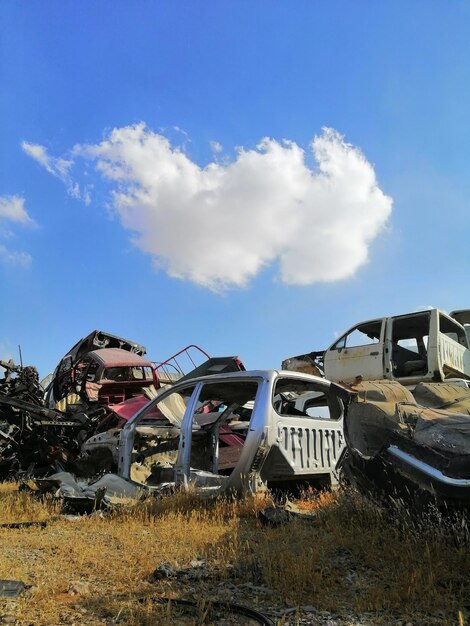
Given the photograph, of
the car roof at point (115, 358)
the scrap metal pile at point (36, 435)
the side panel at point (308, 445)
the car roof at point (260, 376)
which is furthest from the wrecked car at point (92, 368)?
the side panel at point (308, 445)

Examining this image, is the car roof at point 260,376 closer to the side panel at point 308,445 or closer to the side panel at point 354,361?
the side panel at point 308,445

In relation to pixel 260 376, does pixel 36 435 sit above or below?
below

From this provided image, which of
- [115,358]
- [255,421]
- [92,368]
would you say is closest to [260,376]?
[255,421]

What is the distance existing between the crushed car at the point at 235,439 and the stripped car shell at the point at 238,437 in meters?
0.01

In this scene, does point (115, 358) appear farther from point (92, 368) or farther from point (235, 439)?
point (235, 439)

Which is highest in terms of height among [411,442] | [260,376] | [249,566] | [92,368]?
[92,368]

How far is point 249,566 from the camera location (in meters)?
3.50

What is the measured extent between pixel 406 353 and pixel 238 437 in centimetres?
501

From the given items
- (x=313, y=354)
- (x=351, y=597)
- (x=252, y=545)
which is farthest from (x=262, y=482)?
(x=313, y=354)

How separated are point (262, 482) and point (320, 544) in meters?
1.47

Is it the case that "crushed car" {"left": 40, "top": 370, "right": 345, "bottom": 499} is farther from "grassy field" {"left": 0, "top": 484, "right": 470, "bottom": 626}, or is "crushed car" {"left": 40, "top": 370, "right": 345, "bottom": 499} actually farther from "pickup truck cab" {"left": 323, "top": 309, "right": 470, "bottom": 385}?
"pickup truck cab" {"left": 323, "top": 309, "right": 470, "bottom": 385}

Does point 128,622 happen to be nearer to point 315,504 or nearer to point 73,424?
point 315,504

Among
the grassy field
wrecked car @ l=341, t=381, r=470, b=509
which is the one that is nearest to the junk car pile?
wrecked car @ l=341, t=381, r=470, b=509

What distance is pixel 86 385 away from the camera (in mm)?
9945
